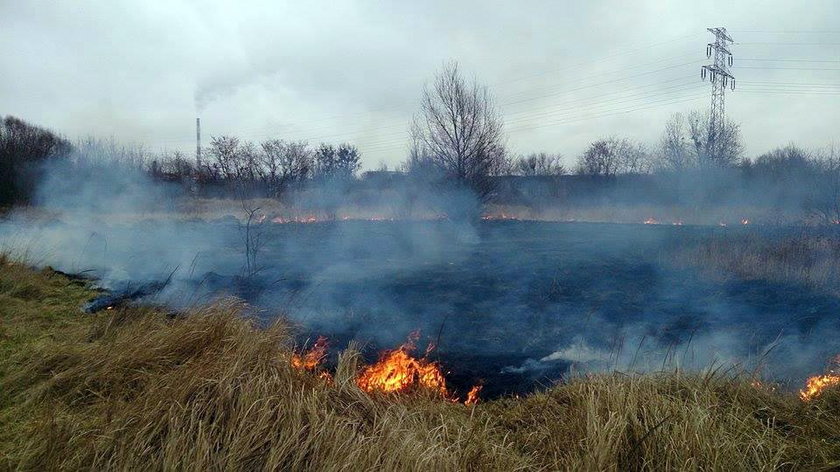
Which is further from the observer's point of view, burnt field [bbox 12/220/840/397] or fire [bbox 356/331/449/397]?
burnt field [bbox 12/220/840/397]

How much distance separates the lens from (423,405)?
4.70 meters

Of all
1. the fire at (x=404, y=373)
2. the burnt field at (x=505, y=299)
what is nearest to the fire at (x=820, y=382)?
the burnt field at (x=505, y=299)

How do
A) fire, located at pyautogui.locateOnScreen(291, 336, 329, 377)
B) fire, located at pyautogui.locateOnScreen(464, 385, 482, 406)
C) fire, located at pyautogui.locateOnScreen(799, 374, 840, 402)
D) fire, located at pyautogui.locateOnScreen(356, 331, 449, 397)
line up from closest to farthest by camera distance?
fire, located at pyautogui.locateOnScreen(291, 336, 329, 377)
fire, located at pyautogui.locateOnScreen(799, 374, 840, 402)
fire, located at pyautogui.locateOnScreen(356, 331, 449, 397)
fire, located at pyautogui.locateOnScreen(464, 385, 482, 406)

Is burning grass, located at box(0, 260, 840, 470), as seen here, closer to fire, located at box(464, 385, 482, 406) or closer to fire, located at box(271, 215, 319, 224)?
fire, located at box(464, 385, 482, 406)

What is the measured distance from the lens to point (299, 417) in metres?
3.22

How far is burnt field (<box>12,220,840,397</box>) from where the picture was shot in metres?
7.11

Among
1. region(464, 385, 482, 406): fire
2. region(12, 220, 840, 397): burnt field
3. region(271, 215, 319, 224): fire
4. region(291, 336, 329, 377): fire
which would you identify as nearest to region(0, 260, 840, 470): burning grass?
region(291, 336, 329, 377): fire

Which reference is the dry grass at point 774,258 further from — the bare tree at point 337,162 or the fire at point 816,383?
the bare tree at point 337,162

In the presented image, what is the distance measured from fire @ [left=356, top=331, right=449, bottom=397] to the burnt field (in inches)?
10.2

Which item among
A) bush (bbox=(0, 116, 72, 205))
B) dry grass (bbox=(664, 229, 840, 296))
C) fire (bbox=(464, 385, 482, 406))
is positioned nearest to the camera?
fire (bbox=(464, 385, 482, 406))

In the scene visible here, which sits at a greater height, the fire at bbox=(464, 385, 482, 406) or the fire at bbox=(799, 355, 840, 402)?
the fire at bbox=(799, 355, 840, 402)

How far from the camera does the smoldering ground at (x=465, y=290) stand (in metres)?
7.29

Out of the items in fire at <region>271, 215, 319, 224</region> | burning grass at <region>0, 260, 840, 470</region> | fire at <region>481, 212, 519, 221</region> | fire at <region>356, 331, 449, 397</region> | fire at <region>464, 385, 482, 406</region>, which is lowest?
fire at <region>464, 385, 482, 406</region>

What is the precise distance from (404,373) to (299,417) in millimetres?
3134
